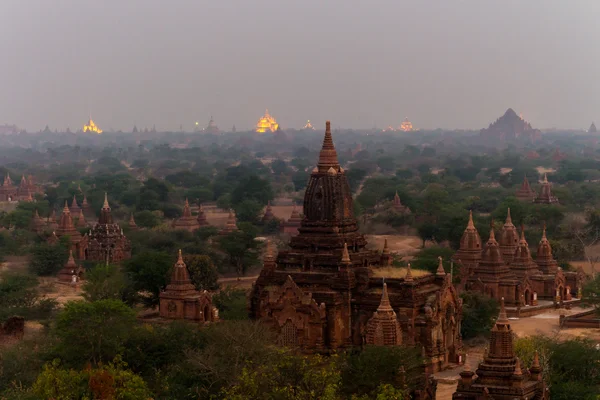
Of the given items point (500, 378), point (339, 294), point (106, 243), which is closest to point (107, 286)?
point (339, 294)

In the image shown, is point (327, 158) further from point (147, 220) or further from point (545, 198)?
point (545, 198)

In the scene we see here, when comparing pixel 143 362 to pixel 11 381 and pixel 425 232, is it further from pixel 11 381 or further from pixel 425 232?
pixel 425 232

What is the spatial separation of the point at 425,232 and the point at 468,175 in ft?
275

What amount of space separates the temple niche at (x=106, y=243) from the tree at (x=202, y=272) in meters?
13.3

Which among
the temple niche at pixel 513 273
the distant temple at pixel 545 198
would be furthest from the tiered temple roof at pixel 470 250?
the distant temple at pixel 545 198

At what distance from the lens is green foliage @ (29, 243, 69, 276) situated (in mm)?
72188

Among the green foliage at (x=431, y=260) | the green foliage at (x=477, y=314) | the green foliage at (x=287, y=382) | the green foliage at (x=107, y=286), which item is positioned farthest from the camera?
the green foliage at (x=431, y=260)

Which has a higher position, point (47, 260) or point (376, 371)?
point (376, 371)

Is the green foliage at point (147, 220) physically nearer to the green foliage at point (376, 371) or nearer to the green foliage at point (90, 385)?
the green foliage at point (376, 371)

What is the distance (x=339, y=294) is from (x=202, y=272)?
732 inches

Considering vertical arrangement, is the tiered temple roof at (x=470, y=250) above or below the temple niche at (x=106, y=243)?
above

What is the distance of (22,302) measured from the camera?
5641 centimetres

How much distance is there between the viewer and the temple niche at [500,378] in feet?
110

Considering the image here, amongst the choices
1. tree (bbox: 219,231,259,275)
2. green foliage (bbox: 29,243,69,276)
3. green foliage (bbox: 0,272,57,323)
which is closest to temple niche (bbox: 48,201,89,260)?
green foliage (bbox: 29,243,69,276)
